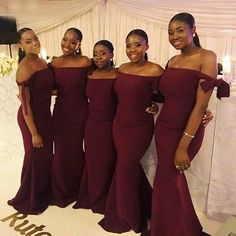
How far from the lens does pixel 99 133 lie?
2.21 m

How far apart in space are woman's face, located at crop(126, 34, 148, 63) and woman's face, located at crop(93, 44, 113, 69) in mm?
204

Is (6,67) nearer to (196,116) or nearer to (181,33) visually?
(181,33)

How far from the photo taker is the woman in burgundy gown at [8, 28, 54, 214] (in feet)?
6.98

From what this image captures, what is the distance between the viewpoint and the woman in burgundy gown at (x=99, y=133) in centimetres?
209

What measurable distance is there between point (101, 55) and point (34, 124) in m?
0.68

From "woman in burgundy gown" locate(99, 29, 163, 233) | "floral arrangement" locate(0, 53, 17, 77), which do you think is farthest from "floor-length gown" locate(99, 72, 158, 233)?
"floral arrangement" locate(0, 53, 17, 77)

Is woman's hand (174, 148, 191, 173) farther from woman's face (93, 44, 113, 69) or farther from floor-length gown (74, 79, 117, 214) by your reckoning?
woman's face (93, 44, 113, 69)

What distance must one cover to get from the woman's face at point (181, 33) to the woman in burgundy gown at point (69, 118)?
29.7 inches

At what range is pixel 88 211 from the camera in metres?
2.43

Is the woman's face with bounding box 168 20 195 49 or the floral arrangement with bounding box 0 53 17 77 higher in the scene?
the woman's face with bounding box 168 20 195 49

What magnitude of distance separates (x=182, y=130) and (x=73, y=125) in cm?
89

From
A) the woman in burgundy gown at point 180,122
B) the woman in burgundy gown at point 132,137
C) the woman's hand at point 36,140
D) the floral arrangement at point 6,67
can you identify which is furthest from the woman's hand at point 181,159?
the floral arrangement at point 6,67

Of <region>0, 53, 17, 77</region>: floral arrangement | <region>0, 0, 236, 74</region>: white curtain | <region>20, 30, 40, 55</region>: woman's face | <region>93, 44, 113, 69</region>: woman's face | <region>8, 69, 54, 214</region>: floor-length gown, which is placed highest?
<region>0, 0, 236, 74</region>: white curtain

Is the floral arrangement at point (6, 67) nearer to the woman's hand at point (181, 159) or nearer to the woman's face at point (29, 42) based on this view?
the woman's face at point (29, 42)
